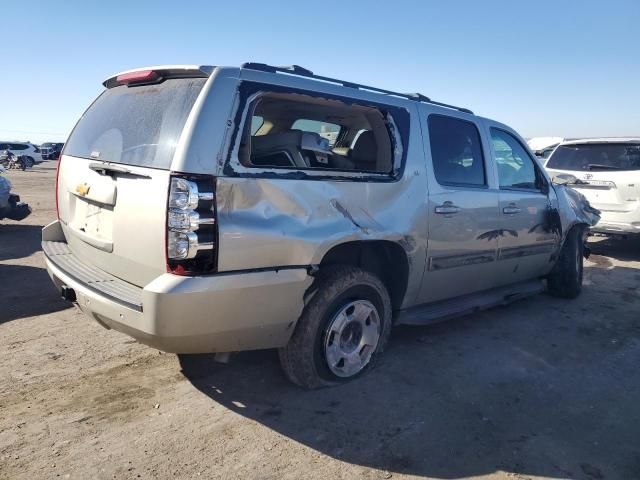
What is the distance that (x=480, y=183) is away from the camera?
430 cm

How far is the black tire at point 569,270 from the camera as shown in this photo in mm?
5695

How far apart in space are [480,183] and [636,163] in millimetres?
5094

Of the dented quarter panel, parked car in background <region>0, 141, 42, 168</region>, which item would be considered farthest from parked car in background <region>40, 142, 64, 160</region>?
the dented quarter panel

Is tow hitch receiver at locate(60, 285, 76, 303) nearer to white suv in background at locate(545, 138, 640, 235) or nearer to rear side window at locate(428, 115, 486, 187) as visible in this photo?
rear side window at locate(428, 115, 486, 187)

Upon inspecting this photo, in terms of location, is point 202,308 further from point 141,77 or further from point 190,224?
point 141,77

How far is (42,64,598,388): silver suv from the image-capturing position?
2559 mm

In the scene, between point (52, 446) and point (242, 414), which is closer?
point (52, 446)

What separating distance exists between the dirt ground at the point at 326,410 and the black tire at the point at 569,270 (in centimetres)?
109

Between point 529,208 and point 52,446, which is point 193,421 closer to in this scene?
point 52,446

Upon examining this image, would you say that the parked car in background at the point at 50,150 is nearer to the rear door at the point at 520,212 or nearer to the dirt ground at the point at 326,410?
the dirt ground at the point at 326,410

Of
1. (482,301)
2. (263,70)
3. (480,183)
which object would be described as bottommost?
(482,301)

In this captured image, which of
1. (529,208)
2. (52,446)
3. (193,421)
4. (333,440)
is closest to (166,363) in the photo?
(193,421)

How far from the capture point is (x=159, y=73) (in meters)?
2.99

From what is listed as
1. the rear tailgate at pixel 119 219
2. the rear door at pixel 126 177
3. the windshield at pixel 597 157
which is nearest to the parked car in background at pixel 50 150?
the windshield at pixel 597 157
